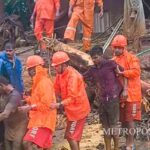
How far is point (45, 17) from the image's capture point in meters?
12.8

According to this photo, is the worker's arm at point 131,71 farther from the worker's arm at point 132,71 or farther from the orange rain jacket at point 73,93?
the orange rain jacket at point 73,93

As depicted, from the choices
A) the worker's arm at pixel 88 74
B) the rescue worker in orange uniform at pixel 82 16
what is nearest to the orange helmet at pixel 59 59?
the worker's arm at pixel 88 74

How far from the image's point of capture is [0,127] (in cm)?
831

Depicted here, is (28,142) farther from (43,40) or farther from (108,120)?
(43,40)

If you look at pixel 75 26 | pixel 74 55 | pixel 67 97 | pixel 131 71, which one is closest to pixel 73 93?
pixel 67 97

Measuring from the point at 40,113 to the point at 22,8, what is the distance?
513 inches

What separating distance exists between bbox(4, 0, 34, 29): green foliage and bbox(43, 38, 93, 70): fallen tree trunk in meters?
8.09

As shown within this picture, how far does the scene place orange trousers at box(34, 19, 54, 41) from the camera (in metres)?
12.8

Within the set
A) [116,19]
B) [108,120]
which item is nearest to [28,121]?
[108,120]

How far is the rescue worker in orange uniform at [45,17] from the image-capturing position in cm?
1277

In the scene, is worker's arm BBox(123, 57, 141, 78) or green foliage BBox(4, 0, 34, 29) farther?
green foliage BBox(4, 0, 34, 29)

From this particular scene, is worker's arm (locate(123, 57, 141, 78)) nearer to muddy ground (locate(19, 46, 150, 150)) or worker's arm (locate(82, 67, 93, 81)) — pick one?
worker's arm (locate(82, 67, 93, 81))

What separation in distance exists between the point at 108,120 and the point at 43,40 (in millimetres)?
3757

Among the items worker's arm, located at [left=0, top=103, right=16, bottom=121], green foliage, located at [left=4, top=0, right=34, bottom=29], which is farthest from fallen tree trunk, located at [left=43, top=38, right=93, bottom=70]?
green foliage, located at [left=4, top=0, right=34, bottom=29]
